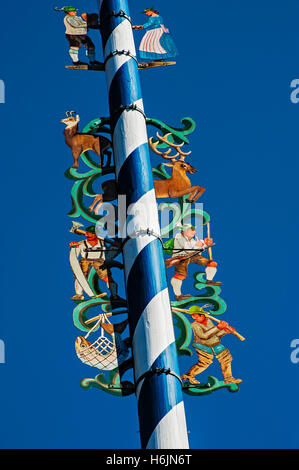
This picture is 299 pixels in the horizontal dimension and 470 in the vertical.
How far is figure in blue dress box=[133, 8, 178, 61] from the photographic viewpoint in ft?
21.1

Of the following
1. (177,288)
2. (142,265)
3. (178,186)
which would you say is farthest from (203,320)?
(178,186)

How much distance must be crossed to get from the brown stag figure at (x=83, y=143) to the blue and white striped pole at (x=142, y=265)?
1.25ft

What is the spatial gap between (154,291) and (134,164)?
0.95 m

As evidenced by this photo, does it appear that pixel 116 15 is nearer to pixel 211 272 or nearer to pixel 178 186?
pixel 178 186

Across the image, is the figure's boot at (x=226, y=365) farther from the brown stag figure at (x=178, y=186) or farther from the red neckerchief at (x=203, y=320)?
the brown stag figure at (x=178, y=186)

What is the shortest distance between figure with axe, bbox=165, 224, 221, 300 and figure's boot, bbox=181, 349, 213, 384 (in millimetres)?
433

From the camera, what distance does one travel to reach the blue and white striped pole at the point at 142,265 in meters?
4.42

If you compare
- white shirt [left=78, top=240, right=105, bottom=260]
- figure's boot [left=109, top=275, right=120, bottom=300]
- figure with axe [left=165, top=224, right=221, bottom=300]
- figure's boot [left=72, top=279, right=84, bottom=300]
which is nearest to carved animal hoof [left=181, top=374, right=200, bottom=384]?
figure with axe [left=165, top=224, right=221, bottom=300]

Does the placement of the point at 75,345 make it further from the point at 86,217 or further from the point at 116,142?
the point at 116,142

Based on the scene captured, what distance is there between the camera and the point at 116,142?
5.47 metres

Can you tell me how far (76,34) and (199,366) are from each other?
303cm

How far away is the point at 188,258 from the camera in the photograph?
5.52 meters
